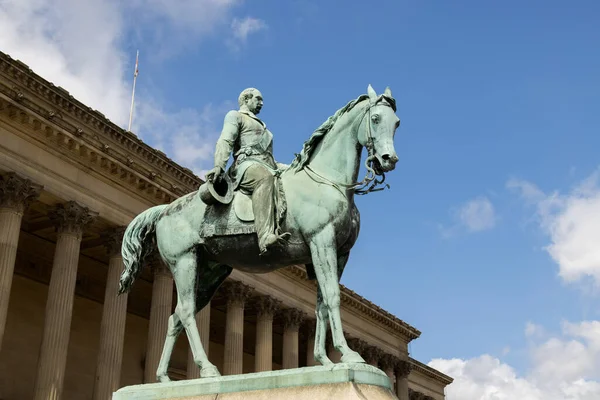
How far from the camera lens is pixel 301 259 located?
692 centimetres

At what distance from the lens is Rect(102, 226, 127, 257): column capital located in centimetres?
2638

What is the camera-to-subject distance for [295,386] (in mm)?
5836

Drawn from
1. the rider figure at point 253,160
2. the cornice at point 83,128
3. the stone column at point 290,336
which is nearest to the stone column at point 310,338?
the stone column at point 290,336

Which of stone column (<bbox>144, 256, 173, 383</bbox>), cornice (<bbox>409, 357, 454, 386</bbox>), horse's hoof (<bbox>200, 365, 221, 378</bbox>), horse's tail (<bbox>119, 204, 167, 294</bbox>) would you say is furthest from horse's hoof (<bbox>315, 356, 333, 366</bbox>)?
cornice (<bbox>409, 357, 454, 386</bbox>)

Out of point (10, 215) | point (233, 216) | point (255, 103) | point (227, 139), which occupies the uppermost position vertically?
point (10, 215)

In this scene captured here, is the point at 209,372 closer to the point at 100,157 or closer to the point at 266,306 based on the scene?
the point at 100,157

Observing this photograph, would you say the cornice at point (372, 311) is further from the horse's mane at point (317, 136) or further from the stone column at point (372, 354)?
the horse's mane at point (317, 136)

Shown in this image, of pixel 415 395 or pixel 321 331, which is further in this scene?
pixel 415 395

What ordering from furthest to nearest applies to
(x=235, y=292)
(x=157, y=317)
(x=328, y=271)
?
1. (x=235, y=292)
2. (x=157, y=317)
3. (x=328, y=271)

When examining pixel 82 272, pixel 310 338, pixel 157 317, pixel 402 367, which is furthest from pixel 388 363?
pixel 157 317

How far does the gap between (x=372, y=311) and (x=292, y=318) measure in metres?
10.3

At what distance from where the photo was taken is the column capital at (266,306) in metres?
34.7

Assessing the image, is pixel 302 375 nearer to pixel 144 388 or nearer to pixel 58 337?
pixel 144 388

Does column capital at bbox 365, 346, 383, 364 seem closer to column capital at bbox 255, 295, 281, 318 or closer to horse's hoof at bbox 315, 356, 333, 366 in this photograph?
column capital at bbox 255, 295, 281, 318
